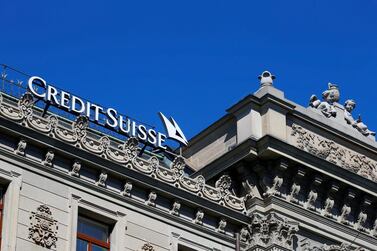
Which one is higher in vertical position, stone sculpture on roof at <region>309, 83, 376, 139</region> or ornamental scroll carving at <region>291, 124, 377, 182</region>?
stone sculpture on roof at <region>309, 83, 376, 139</region>

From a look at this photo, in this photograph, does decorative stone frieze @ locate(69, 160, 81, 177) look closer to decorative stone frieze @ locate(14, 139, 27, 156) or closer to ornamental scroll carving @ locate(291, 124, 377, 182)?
decorative stone frieze @ locate(14, 139, 27, 156)

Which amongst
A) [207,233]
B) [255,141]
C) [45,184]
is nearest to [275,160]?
[255,141]

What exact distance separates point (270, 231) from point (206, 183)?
4569mm

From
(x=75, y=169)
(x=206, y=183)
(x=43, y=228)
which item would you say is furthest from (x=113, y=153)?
(x=206, y=183)

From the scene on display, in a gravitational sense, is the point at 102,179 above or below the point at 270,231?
above

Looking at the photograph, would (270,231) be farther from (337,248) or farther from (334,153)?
(334,153)

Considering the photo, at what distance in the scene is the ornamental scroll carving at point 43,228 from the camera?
51.1 m

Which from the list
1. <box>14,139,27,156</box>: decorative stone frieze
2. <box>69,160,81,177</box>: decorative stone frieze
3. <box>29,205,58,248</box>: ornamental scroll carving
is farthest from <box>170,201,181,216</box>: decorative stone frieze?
<box>14,139,27,156</box>: decorative stone frieze

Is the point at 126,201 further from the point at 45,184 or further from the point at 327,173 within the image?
the point at 327,173

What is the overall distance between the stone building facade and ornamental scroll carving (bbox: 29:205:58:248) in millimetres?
47

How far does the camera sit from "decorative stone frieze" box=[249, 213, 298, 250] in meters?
58.1

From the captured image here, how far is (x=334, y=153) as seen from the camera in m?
63.3

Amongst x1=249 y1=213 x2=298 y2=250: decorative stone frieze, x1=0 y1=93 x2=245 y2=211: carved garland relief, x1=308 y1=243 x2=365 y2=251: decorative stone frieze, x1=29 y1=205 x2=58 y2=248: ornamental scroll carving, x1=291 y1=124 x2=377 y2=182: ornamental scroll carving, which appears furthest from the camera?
x1=291 y1=124 x2=377 y2=182: ornamental scroll carving

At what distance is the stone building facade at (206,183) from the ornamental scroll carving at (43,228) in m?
0.05
